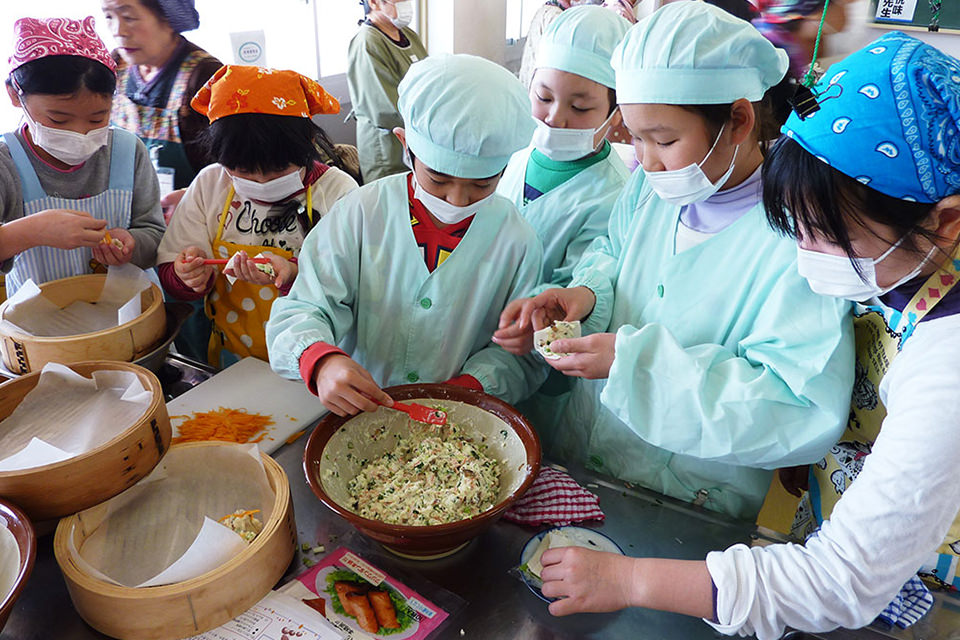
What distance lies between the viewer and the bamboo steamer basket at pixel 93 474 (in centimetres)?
101

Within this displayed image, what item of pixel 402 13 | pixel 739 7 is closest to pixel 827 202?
pixel 739 7

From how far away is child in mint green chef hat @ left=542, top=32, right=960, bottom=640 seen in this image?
83 cm

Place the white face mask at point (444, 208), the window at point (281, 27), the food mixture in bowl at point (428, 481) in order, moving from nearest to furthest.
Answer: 1. the food mixture in bowl at point (428, 481)
2. the white face mask at point (444, 208)
3. the window at point (281, 27)

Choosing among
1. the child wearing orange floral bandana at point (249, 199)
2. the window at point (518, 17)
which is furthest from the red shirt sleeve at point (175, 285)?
the window at point (518, 17)

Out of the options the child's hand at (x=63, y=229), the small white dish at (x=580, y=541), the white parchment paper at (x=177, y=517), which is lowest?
the small white dish at (x=580, y=541)

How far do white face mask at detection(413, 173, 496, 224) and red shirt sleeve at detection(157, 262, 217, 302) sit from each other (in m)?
0.73

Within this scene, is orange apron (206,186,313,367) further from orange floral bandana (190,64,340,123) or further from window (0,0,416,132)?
window (0,0,416,132)

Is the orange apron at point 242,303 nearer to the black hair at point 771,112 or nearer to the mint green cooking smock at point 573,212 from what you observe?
the mint green cooking smock at point 573,212

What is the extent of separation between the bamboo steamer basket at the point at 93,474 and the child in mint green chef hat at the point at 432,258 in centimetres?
30

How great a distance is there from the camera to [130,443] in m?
1.08

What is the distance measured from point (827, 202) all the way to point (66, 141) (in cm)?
184

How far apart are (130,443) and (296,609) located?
40cm

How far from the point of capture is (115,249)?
1.75 meters

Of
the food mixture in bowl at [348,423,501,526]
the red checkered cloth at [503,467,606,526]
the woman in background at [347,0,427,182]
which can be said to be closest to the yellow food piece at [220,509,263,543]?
the food mixture in bowl at [348,423,501,526]
